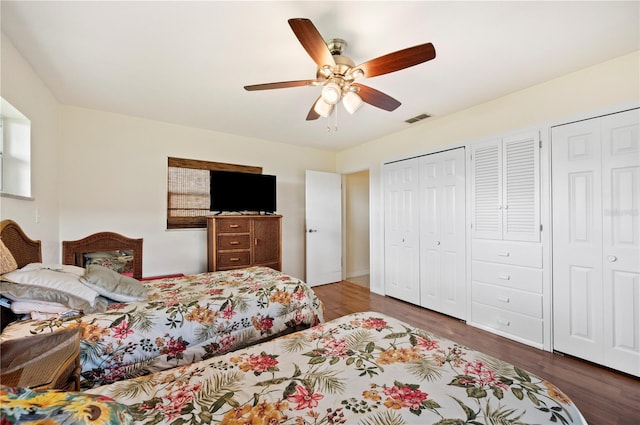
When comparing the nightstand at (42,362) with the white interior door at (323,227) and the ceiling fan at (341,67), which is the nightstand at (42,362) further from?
the white interior door at (323,227)

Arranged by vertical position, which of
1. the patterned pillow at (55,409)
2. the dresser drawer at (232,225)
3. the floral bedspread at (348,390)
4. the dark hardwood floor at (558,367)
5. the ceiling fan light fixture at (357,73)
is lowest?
the dark hardwood floor at (558,367)

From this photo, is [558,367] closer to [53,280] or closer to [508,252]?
[508,252]

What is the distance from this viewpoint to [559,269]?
92.8 inches

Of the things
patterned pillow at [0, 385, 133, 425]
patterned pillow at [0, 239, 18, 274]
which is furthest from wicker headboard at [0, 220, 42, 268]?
patterned pillow at [0, 385, 133, 425]

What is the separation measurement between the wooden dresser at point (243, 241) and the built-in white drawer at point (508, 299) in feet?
8.30

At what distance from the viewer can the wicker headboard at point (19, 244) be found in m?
1.74

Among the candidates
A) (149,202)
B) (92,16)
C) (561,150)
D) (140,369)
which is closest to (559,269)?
(561,150)

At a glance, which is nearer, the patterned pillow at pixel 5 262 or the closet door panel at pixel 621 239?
the patterned pillow at pixel 5 262

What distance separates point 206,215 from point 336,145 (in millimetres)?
2443

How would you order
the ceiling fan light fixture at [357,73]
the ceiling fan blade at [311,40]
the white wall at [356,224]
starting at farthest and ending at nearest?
1. the white wall at [356,224]
2. the ceiling fan light fixture at [357,73]
3. the ceiling fan blade at [311,40]

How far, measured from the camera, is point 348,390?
988mm

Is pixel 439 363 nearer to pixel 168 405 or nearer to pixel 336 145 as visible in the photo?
pixel 168 405

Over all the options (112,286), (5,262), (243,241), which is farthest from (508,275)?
(5,262)

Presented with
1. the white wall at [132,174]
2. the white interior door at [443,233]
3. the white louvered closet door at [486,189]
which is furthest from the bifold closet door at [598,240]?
the white wall at [132,174]
